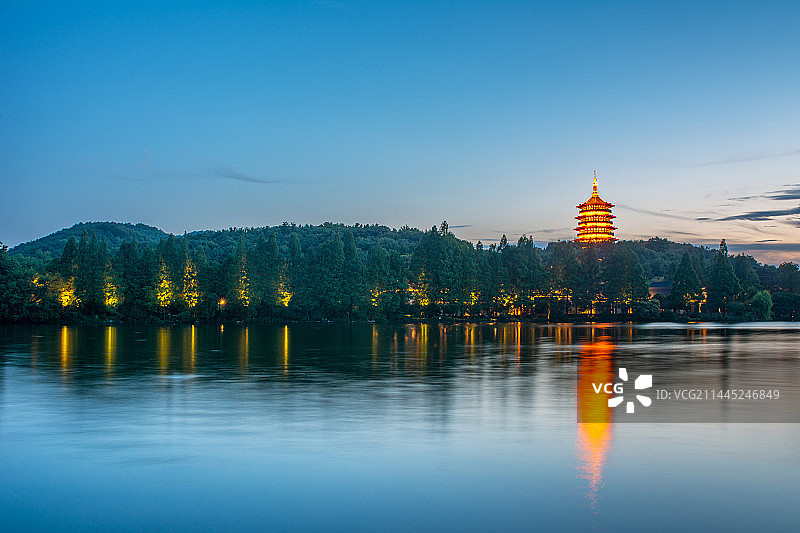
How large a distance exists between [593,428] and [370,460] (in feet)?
16.6

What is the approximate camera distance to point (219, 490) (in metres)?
9.46

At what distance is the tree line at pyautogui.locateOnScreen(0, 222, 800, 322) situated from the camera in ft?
287

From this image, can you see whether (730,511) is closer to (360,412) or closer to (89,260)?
(360,412)

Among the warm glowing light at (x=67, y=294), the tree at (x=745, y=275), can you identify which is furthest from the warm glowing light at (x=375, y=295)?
the tree at (x=745, y=275)

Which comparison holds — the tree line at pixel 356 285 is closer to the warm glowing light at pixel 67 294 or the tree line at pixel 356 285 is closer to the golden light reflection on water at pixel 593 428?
the warm glowing light at pixel 67 294

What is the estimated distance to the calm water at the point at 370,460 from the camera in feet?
27.6

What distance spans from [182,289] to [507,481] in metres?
85.5

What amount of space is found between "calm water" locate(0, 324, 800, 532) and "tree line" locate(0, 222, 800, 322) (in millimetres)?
69674

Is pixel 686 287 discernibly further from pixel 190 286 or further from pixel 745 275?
pixel 190 286

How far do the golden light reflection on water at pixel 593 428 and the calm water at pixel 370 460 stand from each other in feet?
0.20

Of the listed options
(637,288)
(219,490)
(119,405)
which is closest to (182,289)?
(637,288)

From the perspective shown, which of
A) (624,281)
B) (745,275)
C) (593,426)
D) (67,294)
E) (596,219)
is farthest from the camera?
(596,219)

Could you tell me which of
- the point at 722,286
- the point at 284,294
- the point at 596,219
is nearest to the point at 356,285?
the point at 284,294

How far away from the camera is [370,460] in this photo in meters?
11.2
